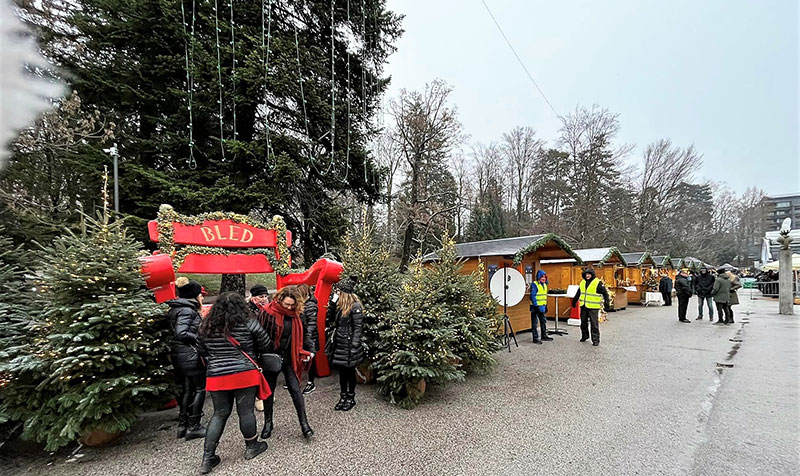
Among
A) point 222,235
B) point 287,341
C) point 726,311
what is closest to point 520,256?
point 287,341

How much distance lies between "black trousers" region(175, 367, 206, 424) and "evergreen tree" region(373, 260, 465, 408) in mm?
2029

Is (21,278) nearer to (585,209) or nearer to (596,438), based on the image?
(596,438)

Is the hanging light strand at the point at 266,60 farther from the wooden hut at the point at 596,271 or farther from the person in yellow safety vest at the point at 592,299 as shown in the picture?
the wooden hut at the point at 596,271

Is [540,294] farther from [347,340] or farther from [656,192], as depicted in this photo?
[656,192]

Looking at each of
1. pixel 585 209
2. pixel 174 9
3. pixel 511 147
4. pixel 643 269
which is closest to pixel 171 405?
pixel 174 9

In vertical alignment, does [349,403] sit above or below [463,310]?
below

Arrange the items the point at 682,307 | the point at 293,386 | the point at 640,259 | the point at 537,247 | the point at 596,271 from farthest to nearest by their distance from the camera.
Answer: the point at 640,259 < the point at 596,271 < the point at 682,307 < the point at 537,247 < the point at 293,386

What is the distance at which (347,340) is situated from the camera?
4137mm

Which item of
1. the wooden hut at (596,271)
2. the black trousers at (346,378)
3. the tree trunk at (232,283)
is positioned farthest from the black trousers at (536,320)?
the tree trunk at (232,283)

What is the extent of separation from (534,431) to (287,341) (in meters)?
2.87

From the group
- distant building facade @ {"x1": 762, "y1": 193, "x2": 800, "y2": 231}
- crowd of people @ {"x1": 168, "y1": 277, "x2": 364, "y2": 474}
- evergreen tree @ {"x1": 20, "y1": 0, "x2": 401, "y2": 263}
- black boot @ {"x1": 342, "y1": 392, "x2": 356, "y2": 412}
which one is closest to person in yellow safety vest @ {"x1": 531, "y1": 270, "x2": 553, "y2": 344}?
crowd of people @ {"x1": 168, "y1": 277, "x2": 364, "y2": 474}

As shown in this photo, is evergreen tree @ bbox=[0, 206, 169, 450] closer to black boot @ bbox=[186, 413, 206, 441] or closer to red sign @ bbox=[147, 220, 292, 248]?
black boot @ bbox=[186, 413, 206, 441]

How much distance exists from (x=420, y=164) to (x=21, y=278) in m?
18.3

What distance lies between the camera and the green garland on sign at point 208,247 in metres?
5.07
